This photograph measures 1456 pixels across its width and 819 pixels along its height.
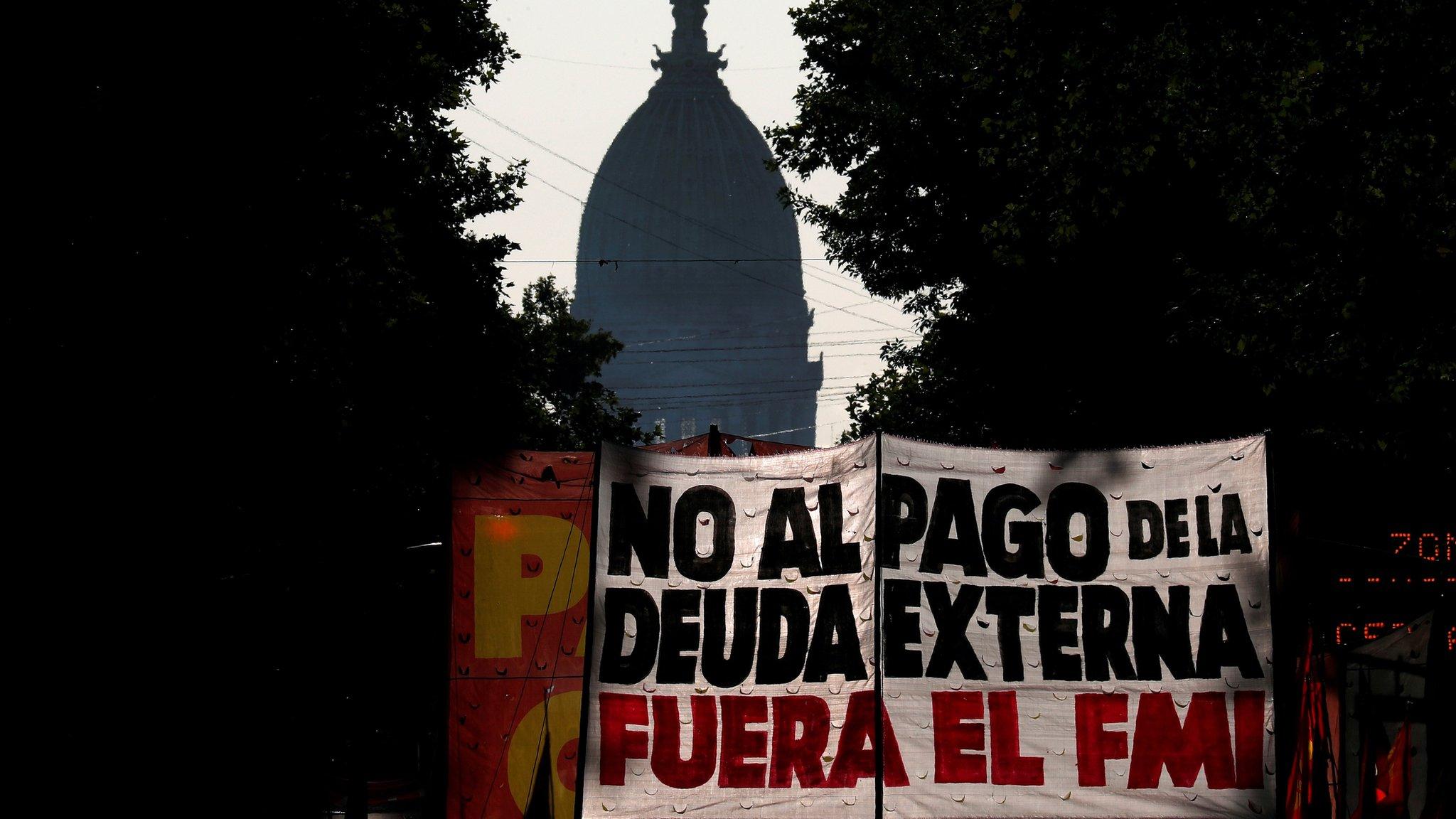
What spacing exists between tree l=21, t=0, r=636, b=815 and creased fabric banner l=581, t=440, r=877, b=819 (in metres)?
1.54

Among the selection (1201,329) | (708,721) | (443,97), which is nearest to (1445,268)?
(1201,329)

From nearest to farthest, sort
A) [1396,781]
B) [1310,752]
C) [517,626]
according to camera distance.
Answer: [1310,752]
[517,626]
[1396,781]

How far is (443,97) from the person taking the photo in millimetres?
24125

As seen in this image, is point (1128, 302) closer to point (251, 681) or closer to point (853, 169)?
point (853, 169)

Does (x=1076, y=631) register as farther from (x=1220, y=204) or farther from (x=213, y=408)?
(x=1220, y=204)

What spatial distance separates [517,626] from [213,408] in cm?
701

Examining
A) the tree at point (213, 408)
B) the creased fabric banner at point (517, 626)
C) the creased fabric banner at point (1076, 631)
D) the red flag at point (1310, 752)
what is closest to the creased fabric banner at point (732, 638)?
the creased fabric banner at point (1076, 631)

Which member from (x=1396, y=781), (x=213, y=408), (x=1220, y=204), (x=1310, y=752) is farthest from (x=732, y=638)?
(x=1220, y=204)

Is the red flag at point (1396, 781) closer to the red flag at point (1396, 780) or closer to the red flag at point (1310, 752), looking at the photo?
the red flag at point (1396, 780)

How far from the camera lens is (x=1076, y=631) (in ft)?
25.0

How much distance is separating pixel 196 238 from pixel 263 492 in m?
3.43

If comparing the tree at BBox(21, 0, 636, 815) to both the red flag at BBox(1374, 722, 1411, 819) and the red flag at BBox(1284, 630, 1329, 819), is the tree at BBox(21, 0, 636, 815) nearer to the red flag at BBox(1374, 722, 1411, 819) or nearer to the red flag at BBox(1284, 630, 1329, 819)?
the red flag at BBox(1284, 630, 1329, 819)

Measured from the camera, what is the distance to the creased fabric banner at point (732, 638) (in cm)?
747

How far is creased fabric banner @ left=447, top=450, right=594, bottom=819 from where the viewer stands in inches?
313
